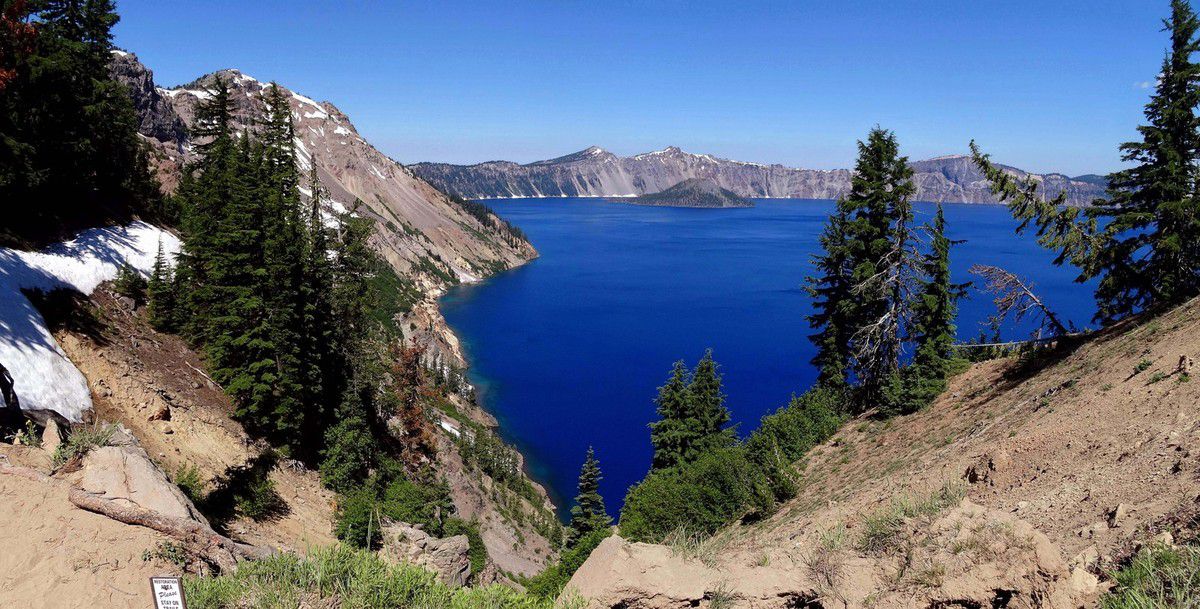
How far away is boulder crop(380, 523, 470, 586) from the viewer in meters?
22.4

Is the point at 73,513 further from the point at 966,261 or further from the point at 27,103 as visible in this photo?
the point at 966,261

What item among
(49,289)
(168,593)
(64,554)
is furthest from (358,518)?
(168,593)

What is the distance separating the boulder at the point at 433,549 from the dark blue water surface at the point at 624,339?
20812 millimetres

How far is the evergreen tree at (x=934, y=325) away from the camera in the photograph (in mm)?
24953

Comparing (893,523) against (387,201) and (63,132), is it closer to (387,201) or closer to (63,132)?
(63,132)

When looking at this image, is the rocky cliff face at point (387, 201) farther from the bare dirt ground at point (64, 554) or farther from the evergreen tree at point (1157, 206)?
the bare dirt ground at point (64, 554)

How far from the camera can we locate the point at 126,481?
1130 cm

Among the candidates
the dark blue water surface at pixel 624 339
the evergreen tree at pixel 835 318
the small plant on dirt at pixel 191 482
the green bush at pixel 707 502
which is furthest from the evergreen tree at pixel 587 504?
the small plant on dirt at pixel 191 482

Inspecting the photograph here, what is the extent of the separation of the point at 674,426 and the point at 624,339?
201 ft

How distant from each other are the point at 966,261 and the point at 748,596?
162 m

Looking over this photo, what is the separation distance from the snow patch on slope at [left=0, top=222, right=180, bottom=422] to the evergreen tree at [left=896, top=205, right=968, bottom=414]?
28517 millimetres

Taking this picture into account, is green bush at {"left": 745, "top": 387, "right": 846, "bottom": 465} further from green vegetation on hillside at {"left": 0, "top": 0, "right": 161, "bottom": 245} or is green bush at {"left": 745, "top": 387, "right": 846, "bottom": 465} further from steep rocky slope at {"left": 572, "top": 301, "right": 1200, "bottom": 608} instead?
green vegetation on hillside at {"left": 0, "top": 0, "right": 161, "bottom": 245}

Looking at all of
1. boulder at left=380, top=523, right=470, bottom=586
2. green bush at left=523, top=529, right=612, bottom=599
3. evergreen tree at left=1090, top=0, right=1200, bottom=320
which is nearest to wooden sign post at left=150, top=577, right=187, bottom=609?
green bush at left=523, top=529, right=612, bottom=599

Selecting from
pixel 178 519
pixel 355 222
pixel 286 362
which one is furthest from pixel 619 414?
pixel 178 519
